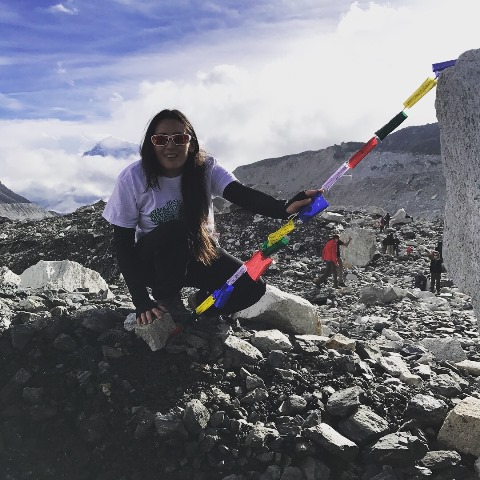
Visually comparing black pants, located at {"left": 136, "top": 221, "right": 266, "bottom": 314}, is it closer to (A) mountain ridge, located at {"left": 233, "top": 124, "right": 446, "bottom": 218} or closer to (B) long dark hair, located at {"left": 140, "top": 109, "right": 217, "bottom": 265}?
(B) long dark hair, located at {"left": 140, "top": 109, "right": 217, "bottom": 265}

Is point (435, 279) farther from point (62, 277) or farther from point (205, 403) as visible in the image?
point (205, 403)

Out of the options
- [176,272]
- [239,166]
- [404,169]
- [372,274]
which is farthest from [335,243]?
[239,166]

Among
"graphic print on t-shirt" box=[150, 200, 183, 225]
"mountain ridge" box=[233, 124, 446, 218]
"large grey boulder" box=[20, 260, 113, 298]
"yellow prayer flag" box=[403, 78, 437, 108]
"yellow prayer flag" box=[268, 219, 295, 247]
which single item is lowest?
"large grey boulder" box=[20, 260, 113, 298]

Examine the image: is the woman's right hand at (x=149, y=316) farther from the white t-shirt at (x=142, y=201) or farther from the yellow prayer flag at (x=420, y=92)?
the yellow prayer flag at (x=420, y=92)

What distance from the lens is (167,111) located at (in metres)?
3.38

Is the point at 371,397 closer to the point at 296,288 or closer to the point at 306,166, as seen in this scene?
the point at 296,288

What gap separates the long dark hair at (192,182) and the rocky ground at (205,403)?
68 centimetres

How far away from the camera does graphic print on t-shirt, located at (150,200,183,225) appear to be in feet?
11.7

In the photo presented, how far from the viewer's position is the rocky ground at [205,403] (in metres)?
2.62

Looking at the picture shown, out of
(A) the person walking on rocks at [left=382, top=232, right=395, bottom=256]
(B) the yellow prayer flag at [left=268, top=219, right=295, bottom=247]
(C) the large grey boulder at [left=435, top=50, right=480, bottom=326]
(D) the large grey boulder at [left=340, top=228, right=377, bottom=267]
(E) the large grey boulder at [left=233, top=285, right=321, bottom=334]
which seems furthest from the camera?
(A) the person walking on rocks at [left=382, top=232, right=395, bottom=256]

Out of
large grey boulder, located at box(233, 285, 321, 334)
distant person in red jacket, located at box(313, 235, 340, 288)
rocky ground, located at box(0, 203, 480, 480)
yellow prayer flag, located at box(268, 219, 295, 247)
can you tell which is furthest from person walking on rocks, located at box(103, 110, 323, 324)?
distant person in red jacket, located at box(313, 235, 340, 288)

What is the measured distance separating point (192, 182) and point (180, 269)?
2.24ft

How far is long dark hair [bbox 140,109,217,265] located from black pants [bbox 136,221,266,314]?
0.09 metres

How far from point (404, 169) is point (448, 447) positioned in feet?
154
